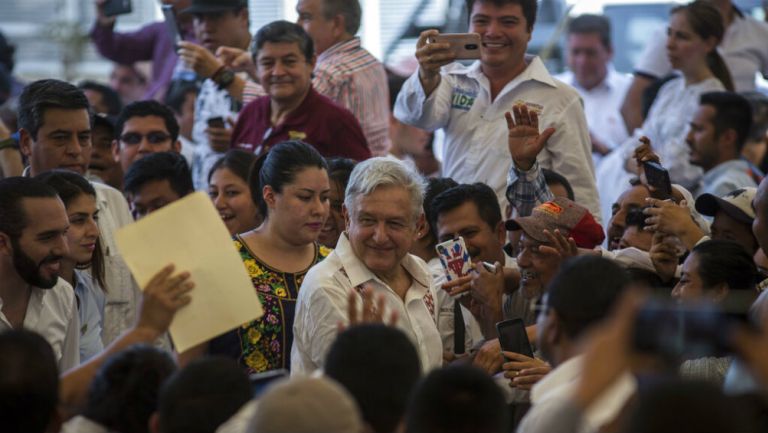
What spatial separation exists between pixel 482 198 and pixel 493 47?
127 cm

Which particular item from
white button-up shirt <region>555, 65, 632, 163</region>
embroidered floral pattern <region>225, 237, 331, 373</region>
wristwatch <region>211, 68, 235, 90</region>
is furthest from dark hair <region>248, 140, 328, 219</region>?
white button-up shirt <region>555, 65, 632, 163</region>

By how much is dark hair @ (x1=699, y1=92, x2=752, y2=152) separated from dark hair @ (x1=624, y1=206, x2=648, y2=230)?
1831mm

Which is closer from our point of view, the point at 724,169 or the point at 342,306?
the point at 342,306

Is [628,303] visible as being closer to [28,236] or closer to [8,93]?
[28,236]

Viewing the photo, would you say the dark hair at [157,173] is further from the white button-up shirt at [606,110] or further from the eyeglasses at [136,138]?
the white button-up shirt at [606,110]

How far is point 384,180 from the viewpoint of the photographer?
550cm

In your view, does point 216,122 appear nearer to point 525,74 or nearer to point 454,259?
point 525,74

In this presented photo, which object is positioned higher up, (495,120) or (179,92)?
(495,120)

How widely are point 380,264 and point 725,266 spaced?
1.35m

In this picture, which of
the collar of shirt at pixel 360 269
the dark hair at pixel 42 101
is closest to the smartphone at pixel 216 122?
the dark hair at pixel 42 101

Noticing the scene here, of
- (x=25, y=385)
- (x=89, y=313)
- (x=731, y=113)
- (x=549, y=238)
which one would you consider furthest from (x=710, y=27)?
(x=25, y=385)

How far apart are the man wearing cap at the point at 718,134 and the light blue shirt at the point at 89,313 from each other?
363 centimetres

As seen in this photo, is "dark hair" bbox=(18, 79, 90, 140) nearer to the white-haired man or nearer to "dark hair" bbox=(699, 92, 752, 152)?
the white-haired man

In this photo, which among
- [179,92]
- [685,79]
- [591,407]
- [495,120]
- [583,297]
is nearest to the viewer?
[591,407]
